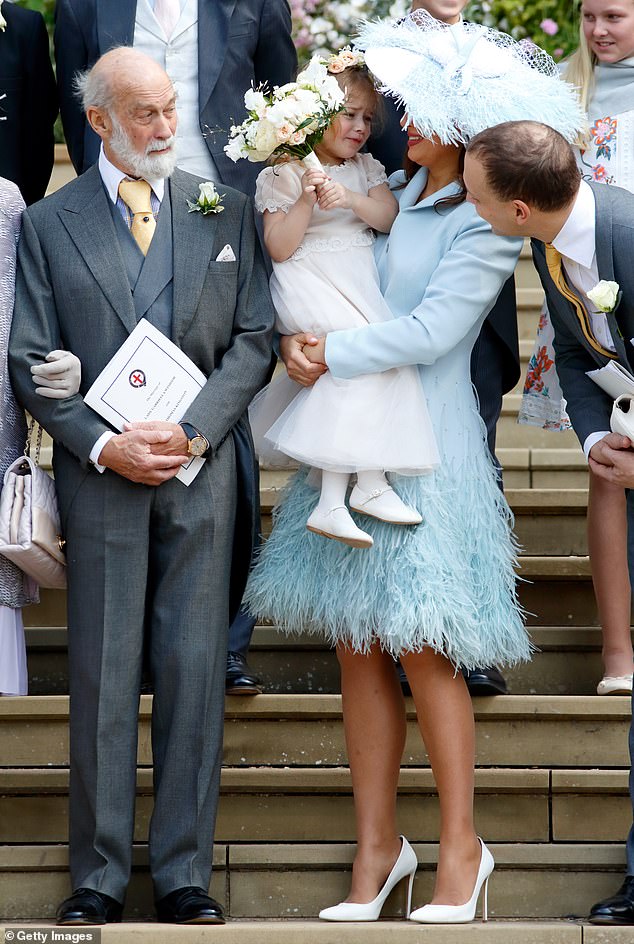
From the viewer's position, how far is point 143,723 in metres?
3.73

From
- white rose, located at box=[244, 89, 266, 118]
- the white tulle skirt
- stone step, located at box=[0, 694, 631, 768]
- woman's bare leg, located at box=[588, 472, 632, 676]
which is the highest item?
white rose, located at box=[244, 89, 266, 118]

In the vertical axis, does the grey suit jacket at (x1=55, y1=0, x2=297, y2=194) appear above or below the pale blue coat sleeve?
above

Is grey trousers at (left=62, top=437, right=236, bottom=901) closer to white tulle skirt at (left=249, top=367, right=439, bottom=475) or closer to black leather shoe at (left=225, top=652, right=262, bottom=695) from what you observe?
white tulle skirt at (left=249, top=367, right=439, bottom=475)

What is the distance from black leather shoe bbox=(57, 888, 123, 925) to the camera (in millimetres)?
3021

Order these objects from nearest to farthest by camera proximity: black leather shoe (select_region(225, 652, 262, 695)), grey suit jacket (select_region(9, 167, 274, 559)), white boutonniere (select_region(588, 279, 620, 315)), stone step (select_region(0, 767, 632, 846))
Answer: white boutonniere (select_region(588, 279, 620, 315)) < grey suit jacket (select_region(9, 167, 274, 559)) < stone step (select_region(0, 767, 632, 846)) < black leather shoe (select_region(225, 652, 262, 695))

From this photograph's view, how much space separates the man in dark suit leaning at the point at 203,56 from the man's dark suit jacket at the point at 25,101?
0.15 m

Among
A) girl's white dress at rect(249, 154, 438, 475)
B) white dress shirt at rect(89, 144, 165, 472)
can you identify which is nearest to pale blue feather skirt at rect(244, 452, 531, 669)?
girl's white dress at rect(249, 154, 438, 475)

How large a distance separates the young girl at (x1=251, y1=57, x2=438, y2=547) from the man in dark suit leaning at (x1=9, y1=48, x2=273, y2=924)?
0.13m

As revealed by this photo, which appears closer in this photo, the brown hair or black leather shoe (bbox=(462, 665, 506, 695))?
the brown hair

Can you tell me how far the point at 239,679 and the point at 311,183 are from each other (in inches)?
52.6

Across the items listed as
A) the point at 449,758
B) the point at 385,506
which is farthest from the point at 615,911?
the point at 385,506

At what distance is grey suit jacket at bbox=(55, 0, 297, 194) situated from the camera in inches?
150

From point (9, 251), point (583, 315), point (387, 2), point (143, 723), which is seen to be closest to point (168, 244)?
point (9, 251)

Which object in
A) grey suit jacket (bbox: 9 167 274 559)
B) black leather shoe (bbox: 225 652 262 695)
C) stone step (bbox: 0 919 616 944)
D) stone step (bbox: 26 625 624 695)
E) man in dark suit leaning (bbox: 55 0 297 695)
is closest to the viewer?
stone step (bbox: 0 919 616 944)
